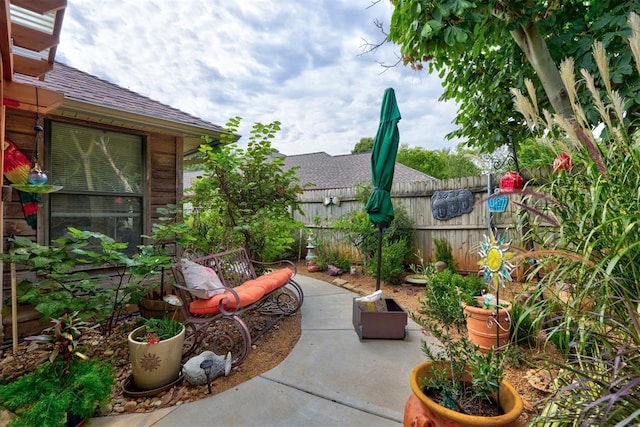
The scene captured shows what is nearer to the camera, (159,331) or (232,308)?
(159,331)

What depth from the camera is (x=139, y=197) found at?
3.66m

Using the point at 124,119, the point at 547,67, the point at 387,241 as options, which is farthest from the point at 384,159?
the point at 124,119

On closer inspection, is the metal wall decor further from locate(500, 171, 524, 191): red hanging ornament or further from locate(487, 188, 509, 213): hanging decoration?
locate(500, 171, 524, 191): red hanging ornament

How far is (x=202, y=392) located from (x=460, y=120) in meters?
4.51

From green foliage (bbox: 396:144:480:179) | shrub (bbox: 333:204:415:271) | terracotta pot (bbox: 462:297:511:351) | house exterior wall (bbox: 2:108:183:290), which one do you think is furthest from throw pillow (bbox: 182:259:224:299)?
green foliage (bbox: 396:144:480:179)

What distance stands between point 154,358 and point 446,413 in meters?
1.95

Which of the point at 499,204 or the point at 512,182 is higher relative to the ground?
the point at 512,182

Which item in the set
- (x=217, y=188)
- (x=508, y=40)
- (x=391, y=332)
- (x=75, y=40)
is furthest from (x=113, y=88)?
(x=508, y=40)

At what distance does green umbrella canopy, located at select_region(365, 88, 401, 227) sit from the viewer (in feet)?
10.6

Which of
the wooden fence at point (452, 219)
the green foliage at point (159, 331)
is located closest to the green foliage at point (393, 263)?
the wooden fence at point (452, 219)

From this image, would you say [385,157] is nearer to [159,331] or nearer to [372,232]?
[372,232]

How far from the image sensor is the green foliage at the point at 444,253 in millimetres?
5102

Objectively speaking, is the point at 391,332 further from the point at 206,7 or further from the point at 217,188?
the point at 206,7

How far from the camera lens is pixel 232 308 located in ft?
8.07
